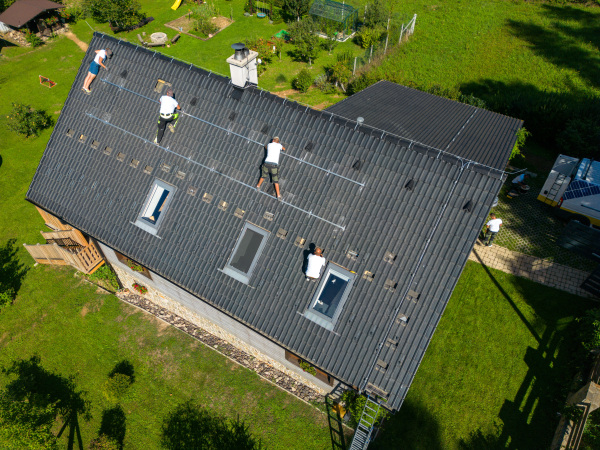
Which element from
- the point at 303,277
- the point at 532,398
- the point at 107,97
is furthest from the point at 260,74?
the point at 532,398

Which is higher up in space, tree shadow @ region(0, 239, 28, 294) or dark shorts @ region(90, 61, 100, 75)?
dark shorts @ region(90, 61, 100, 75)

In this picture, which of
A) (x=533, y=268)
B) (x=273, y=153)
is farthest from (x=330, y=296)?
(x=533, y=268)

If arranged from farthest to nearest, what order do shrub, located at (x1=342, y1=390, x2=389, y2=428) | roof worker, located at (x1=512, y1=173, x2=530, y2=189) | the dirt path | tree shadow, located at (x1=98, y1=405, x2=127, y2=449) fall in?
the dirt path, roof worker, located at (x1=512, y1=173, x2=530, y2=189), tree shadow, located at (x1=98, y1=405, x2=127, y2=449), shrub, located at (x1=342, y1=390, x2=389, y2=428)

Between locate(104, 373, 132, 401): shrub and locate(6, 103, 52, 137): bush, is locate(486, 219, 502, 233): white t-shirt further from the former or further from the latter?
locate(6, 103, 52, 137): bush

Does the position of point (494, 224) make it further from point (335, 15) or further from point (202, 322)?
point (335, 15)

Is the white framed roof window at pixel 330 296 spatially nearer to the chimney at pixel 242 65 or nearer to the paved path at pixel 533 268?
the chimney at pixel 242 65

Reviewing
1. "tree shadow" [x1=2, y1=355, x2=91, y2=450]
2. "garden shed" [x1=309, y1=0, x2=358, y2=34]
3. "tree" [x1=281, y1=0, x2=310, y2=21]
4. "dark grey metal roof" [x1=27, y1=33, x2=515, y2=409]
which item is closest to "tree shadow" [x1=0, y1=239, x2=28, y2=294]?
"tree shadow" [x1=2, y1=355, x2=91, y2=450]
